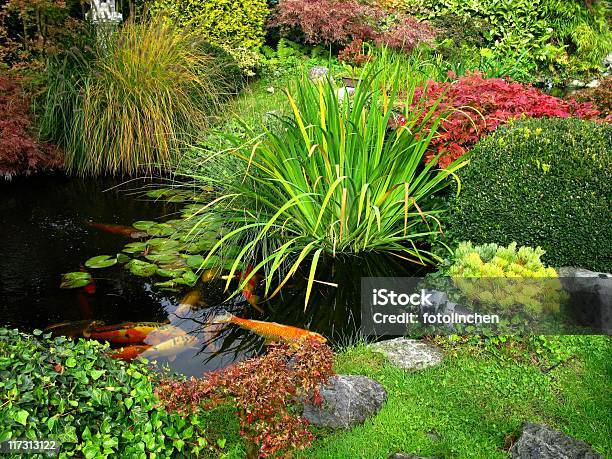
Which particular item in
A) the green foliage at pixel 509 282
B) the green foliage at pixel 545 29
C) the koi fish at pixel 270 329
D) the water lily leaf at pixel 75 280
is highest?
the green foliage at pixel 545 29

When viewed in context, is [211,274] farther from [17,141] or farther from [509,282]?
[17,141]

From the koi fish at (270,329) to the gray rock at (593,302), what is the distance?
1.46m

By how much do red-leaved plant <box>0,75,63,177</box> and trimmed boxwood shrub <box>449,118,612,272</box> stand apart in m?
4.48

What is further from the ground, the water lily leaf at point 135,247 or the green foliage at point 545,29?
the green foliage at point 545,29

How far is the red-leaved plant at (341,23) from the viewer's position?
8.69 m

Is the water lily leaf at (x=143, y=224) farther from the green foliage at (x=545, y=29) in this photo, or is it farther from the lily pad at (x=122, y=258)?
the green foliage at (x=545, y=29)

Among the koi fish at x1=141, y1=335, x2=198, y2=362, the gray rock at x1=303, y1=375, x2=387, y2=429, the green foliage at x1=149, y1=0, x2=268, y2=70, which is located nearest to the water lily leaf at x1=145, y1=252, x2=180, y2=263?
the koi fish at x1=141, y1=335, x2=198, y2=362

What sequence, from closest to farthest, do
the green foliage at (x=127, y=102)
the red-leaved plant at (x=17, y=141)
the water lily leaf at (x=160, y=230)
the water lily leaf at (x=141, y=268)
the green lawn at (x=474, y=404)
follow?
the green lawn at (x=474, y=404)
the water lily leaf at (x=141, y=268)
the water lily leaf at (x=160, y=230)
the red-leaved plant at (x=17, y=141)
the green foliage at (x=127, y=102)

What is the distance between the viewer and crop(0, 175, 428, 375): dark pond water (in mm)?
4020

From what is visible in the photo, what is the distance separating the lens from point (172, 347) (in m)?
3.93

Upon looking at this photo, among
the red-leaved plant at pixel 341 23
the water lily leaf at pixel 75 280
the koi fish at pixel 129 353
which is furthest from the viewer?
the red-leaved plant at pixel 341 23

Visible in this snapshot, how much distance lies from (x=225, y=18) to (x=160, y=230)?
4.90 metres

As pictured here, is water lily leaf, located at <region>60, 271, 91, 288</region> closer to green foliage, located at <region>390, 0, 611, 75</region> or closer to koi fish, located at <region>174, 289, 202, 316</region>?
koi fish, located at <region>174, 289, 202, 316</region>

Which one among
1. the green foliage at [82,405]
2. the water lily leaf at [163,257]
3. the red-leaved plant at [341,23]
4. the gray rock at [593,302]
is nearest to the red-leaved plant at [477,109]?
the gray rock at [593,302]
